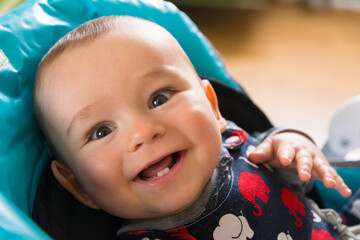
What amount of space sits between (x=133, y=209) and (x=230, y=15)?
Answer: 90.0 inches

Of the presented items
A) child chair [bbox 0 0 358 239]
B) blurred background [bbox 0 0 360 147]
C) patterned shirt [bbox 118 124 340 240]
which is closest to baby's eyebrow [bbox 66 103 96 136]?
child chair [bbox 0 0 358 239]

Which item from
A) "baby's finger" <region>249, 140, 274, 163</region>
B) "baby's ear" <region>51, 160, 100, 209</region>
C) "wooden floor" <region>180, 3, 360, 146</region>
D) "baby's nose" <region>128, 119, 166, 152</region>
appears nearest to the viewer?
"baby's nose" <region>128, 119, 166, 152</region>

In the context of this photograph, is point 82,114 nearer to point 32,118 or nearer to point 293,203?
point 32,118

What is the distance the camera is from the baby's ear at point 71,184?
79 centimetres

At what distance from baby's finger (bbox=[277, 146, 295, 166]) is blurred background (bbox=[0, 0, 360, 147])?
42.2 inches

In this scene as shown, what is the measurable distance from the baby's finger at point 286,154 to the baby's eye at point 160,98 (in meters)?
0.24

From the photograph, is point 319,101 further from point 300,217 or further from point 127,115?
point 127,115

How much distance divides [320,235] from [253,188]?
16 centimetres

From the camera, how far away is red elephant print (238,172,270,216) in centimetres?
81

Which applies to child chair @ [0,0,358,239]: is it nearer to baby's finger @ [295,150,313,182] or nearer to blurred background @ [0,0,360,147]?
baby's finger @ [295,150,313,182]

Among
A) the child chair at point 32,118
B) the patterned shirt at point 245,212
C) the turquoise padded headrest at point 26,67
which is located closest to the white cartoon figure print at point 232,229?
the patterned shirt at point 245,212

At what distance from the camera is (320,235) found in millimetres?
858

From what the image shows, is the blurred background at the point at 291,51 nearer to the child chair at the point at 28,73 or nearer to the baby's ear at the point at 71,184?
the child chair at the point at 28,73

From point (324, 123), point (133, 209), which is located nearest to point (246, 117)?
point (133, 209)
